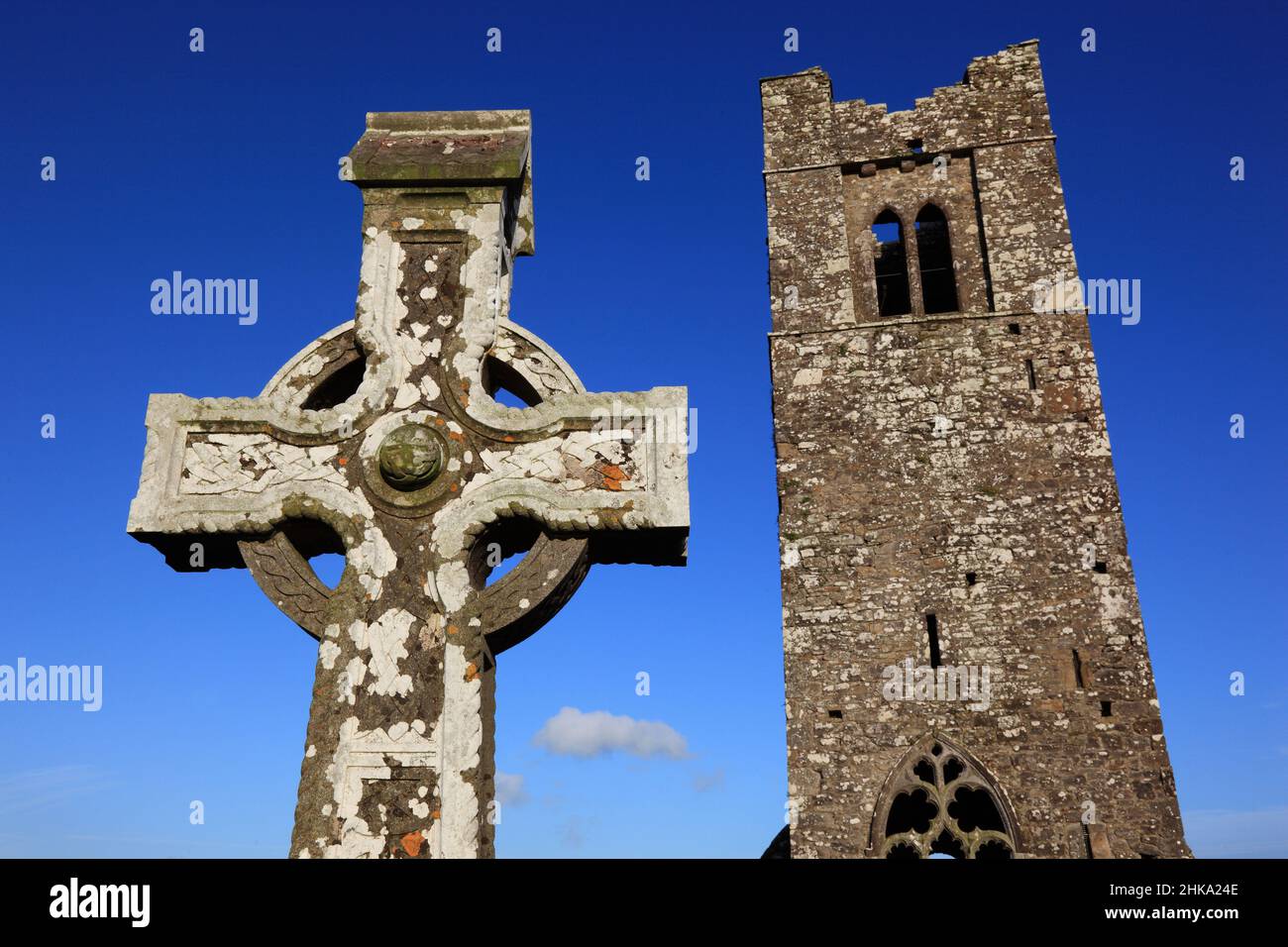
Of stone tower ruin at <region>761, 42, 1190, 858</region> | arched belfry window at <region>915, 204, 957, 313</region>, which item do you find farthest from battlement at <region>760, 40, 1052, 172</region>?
arched belfry window at <region>915, 204, 957, 313</region>

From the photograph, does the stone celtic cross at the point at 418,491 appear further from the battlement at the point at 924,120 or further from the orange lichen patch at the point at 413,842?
the battlement at the point at 924,120

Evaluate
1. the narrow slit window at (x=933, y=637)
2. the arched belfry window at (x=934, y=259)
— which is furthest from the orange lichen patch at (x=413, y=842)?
the arched belfry window at (x=934, y=259)

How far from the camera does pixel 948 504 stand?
559 inches

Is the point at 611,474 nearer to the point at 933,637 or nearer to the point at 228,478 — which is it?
the point at 228,478

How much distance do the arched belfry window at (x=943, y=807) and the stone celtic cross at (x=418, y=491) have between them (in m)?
10.7

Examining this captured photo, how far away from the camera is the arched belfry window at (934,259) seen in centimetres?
1691

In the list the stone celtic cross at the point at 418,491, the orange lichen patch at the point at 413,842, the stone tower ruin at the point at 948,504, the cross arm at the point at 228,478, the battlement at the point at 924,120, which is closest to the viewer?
the orange lichen patch at the point at 413,842

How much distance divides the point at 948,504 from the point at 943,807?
428 cm

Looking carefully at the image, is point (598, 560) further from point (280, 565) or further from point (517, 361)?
point (280, 565)

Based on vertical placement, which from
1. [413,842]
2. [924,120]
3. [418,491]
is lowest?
[413,842]

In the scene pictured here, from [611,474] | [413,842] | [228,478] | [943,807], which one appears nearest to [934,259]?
[943,807]

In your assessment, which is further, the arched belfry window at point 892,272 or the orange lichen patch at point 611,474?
the arched belfry window at point 892,272

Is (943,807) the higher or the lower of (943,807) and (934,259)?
the lower
